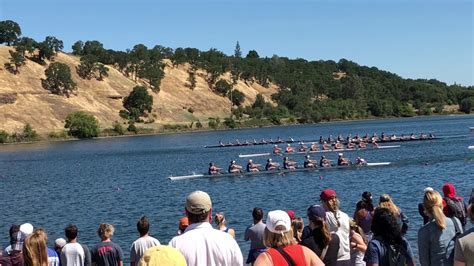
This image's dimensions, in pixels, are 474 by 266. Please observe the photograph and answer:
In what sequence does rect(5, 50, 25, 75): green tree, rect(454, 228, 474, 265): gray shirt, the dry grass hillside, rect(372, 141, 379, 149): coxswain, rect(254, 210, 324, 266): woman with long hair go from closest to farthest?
rect(254, 210, 324, 266): woman with long hair
rect(454, 228, 474, 265): gray shirt
rect(372, 141, 379, 149): coxswain
the dry grass hillside
rect(5, 50, 25, 75): green tree

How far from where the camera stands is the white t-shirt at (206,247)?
6.77 metres

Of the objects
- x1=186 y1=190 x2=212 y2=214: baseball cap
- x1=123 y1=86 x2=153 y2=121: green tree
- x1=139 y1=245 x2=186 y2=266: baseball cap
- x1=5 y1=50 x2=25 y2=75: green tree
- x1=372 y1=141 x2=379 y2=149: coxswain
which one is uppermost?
x1=5 y1=50 x2=25 y2=75: green tree

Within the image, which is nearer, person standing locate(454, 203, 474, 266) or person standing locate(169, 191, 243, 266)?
person standing locate(169, 191, 243, 266)

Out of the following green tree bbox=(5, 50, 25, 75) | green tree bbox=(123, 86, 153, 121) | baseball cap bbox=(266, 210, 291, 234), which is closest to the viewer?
baseball cap bbox=(266, 210, 291, 234)

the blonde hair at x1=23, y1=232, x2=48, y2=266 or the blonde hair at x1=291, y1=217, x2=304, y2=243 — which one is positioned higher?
the blonde hair at x1=23, y1=232, x2=48, y2=266

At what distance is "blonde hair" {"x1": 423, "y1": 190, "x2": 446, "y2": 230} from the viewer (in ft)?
29.1

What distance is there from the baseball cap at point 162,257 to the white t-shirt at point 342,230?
484cm

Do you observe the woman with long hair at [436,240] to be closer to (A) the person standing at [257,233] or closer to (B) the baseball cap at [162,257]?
(A) the person standing at [257,233]

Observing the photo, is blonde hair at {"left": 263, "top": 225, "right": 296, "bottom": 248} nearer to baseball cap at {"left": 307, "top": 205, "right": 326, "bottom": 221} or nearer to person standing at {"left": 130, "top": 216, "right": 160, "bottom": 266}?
baseball cap at {"left": 307, "top": 205, "right": 326, "bottom": 221}

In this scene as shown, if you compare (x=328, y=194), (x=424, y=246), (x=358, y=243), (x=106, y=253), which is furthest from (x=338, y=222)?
(x=106, y=253)

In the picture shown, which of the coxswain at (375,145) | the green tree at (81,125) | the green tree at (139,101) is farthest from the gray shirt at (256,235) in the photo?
the green tree at (139,101)

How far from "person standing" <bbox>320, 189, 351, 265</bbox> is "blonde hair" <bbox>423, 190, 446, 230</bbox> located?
138cm

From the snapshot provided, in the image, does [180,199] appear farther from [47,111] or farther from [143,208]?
[47,111]

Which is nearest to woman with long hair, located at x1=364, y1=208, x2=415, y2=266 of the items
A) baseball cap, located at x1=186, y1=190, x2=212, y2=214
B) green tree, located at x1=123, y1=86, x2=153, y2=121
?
baseball cap, located at x1=186, y1=190, x2=212, y2=214
